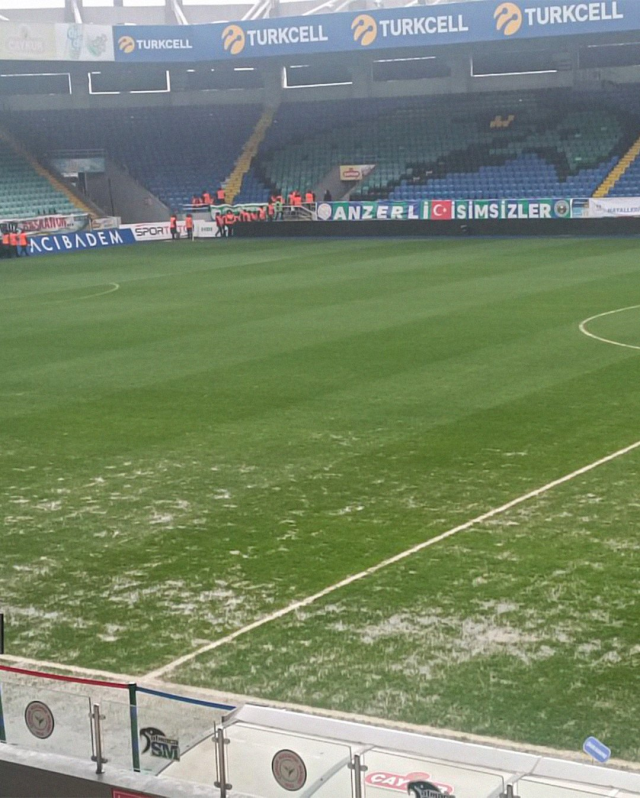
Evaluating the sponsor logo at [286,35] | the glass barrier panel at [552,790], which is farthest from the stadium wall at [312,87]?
the glass barrier panel at [552,790]

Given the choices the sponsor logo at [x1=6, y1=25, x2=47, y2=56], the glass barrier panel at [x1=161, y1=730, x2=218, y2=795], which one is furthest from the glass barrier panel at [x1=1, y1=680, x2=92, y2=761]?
the sponsor logo at [x1=6, y1=25, x2=47, y2=56]

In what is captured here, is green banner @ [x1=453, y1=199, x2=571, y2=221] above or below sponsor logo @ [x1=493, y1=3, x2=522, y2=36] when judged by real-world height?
below

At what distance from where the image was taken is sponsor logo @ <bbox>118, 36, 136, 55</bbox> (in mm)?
54406

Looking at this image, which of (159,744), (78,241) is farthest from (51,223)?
(159,744)

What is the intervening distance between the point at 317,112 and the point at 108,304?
Answer: 110 feet

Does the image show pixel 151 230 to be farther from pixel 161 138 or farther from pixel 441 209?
pixel 161 138

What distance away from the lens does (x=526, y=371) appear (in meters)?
18.3

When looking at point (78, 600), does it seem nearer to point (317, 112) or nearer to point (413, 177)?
point (413, 177)

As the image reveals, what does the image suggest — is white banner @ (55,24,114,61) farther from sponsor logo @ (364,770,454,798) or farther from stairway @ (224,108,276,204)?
sponsor logo @ (364,770,454,798)

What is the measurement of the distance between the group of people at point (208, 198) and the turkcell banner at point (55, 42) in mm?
6858

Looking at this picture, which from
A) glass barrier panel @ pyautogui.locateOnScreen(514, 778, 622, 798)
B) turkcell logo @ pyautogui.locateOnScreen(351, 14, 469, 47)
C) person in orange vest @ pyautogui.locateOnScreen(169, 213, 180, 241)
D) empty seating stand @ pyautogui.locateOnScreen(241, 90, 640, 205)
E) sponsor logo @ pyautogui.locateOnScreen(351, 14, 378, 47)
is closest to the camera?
glass barrier panel @ pyautogui.locateOnScreen(514, 778, 622, 798)

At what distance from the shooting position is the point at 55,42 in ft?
172

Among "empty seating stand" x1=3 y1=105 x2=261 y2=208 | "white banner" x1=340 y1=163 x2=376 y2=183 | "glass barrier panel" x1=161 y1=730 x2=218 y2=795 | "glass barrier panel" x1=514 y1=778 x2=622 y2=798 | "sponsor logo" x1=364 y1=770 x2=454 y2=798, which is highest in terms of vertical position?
"empty seating stand" x1=3 y1=105 x2=261 y2=208

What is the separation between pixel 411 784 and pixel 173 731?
115 cm
